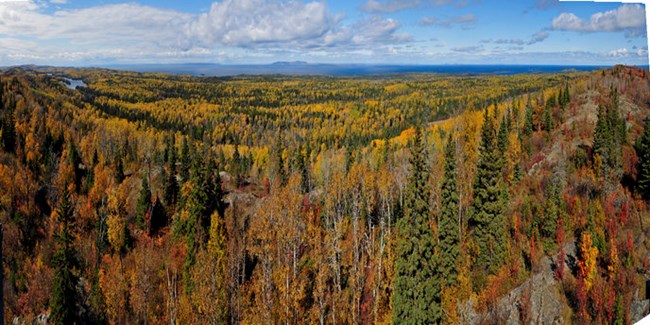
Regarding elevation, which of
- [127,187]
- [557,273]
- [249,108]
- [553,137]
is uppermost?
[249,108]

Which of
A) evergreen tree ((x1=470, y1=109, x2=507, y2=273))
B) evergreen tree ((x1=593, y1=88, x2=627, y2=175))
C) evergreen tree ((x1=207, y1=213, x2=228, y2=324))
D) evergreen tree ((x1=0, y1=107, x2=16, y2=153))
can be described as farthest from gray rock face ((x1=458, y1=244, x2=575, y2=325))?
evergreen tree ((x1=0, y1=107, x2=16, y2=153))

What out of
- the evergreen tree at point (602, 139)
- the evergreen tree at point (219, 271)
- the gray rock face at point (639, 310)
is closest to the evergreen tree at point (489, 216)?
the gray rock face at point (639, 310)

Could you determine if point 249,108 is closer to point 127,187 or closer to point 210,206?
point 127,187

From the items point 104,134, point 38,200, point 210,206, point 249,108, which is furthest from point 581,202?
point 249,108

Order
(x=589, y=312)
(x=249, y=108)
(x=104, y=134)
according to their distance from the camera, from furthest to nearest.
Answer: (x=249, y=108), (x=104, y=134), (x=589, y=312)

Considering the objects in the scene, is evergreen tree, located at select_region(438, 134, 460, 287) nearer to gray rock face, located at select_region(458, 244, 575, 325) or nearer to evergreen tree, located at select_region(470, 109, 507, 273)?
evergreen tree, located at select_region(470, 109, 507, 273)
